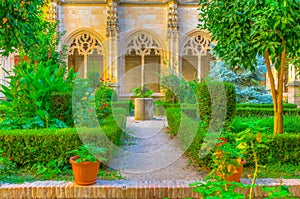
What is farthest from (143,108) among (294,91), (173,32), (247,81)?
(294,91)

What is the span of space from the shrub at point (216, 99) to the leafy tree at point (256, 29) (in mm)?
557

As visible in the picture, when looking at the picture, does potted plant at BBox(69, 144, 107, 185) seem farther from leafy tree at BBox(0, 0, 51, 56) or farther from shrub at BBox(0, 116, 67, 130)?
leafy tree at BBox(0, 0, 51, 56)

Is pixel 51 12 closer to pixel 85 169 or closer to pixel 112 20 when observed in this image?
pixel 112 20

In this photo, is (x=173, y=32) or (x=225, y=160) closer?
(x=225, y=160)

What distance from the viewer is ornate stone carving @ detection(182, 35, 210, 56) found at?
47.1ft

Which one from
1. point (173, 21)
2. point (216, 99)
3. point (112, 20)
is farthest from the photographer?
point (173, 21)

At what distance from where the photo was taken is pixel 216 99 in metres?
5.22

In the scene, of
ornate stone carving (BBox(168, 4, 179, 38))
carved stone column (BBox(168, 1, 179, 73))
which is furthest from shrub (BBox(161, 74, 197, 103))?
ornate stone carving (BBox(168, 4, 179, 38))

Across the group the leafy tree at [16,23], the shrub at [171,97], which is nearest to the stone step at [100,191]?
the leafy tree at [16,23]

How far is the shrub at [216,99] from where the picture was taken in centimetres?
518

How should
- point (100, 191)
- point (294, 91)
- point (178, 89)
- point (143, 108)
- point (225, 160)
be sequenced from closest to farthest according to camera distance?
point (225, 160)
point (100, 191)
point (178, 89)
point (143, 108)
point (294, 91)

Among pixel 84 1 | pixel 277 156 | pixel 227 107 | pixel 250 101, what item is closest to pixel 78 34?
pixel 84 1

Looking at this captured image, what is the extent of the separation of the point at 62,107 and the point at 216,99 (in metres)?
2.84

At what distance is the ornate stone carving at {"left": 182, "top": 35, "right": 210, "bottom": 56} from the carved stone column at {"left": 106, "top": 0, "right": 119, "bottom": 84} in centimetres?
330
